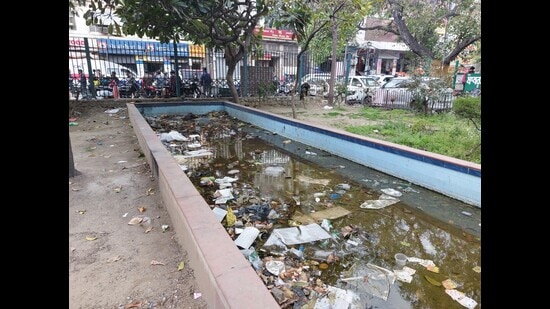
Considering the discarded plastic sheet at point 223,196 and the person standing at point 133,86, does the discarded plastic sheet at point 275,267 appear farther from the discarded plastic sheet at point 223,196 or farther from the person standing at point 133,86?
the person standing at point 133,86

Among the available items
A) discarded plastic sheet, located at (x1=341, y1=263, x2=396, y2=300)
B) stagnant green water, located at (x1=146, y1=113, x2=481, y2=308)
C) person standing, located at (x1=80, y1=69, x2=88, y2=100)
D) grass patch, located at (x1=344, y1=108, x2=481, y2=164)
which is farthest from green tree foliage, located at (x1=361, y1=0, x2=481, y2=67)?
discarded plastic sheet, located at (x1=341, y1=263, x2=396, y2=300)

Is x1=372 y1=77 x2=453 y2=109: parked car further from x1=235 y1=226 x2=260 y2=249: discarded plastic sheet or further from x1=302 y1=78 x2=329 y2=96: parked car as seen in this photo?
x1=235 y1=226 x2=260 y2=249: discarded plastic sheet

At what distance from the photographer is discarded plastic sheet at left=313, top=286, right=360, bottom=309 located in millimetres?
2534

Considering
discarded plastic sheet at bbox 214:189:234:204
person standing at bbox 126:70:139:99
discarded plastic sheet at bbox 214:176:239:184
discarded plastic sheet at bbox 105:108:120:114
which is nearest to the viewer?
discarded plastic sheet at bbox 214:189:234:204

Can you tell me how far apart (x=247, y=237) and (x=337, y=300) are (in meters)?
1.15

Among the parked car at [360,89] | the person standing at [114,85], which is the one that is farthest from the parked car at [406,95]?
the person standing at [114,85]

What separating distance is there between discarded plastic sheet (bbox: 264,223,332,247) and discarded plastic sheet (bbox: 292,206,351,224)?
225 millimetres

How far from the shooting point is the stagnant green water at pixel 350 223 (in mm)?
2826

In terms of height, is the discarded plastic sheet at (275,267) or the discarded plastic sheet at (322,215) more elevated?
the discarded plastic sheet at (322,215)

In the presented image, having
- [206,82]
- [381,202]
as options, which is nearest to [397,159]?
[381,202]

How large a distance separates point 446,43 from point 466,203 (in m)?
14.6

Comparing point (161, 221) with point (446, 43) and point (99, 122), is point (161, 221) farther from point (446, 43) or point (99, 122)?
point (446, 43)

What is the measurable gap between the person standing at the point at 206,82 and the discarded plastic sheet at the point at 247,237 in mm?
11248
